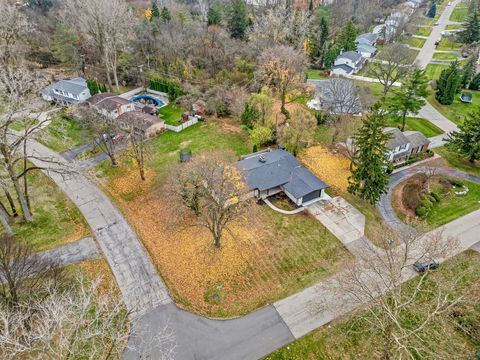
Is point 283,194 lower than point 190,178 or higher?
lower

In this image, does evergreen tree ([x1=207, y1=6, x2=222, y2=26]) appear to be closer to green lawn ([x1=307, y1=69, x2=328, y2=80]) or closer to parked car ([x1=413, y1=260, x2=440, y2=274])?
green lawn ([x1=307, y1=69, x2=328, y2=80])

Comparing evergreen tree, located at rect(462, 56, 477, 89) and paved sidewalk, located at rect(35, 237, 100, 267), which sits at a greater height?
evergreen tree, located at rect(462, 56, 477, 89)

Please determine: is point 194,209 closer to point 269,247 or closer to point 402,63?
point 269,247

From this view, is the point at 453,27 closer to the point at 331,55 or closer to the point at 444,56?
the point at 444,56

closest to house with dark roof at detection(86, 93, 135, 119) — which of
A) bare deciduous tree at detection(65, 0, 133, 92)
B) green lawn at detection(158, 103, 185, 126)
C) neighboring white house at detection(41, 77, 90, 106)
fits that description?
neighboring white house at detection(41, 77, 90, 106)

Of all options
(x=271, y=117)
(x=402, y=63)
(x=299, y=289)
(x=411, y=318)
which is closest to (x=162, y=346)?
(x=299, y=289)
